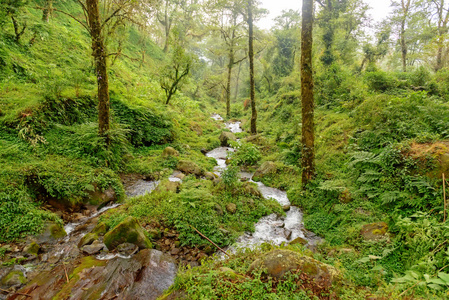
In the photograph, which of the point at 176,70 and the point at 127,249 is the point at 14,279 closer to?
the point at 127,249

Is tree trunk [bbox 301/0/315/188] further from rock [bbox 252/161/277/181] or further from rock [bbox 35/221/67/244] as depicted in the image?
rock [bbox 35/221/67/244]

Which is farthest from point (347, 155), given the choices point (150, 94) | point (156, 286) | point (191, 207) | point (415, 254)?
point (150, 94)

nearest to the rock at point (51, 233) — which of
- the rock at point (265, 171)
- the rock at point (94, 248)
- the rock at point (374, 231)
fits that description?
the rock at point (94, 248)

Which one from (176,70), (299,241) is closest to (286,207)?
(299,241)

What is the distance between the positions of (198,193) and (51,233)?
388cm

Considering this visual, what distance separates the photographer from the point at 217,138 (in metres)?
16.8

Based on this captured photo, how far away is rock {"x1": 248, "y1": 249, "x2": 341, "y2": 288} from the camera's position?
338 cm

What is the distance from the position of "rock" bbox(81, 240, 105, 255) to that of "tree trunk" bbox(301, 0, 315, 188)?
6752mm

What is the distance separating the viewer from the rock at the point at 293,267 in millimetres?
3381

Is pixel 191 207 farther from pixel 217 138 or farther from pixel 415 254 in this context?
pixel 217 138

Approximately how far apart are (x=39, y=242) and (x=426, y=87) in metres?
16.9

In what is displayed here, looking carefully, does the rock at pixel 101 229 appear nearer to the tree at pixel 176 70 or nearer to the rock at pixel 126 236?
the rock at pixel 126 236

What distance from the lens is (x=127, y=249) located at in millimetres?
4867

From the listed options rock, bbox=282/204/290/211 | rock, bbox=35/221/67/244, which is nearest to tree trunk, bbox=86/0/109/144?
rock, bbox=35/221/67/244
